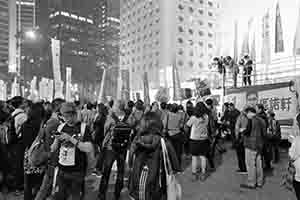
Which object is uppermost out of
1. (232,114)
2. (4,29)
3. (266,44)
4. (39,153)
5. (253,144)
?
(4,29)

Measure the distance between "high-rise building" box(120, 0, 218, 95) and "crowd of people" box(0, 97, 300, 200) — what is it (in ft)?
133

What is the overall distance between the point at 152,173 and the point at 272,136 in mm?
5839

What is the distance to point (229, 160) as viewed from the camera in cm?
888

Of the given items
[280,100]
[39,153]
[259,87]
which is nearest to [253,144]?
[39,153]

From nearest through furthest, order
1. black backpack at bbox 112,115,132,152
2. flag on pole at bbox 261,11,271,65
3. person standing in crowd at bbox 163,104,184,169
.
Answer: black backpack at bbox 112,115,132,152 < person standing in crowd at bbox 163,104,184,169 < flag on pole at bbox 261,11,271,65

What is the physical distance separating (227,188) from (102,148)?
3.01m

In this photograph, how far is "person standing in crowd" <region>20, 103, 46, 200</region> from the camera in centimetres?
383

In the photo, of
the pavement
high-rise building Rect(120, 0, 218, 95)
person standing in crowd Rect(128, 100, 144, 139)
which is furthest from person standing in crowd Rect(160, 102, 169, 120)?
high-rise building Rect(120, 0, 218, 95)

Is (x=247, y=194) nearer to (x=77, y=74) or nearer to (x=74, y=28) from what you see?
(x=77, y=74)

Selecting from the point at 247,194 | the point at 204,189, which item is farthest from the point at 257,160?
the point at 204,189

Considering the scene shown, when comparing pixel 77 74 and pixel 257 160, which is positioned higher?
pixel 77 74

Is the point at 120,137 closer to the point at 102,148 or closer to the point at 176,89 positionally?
the point at 102,148

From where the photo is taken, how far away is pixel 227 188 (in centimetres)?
590

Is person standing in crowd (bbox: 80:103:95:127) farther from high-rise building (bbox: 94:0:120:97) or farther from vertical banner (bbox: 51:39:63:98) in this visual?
high-rise building (bbox: 94:0:120:97)
